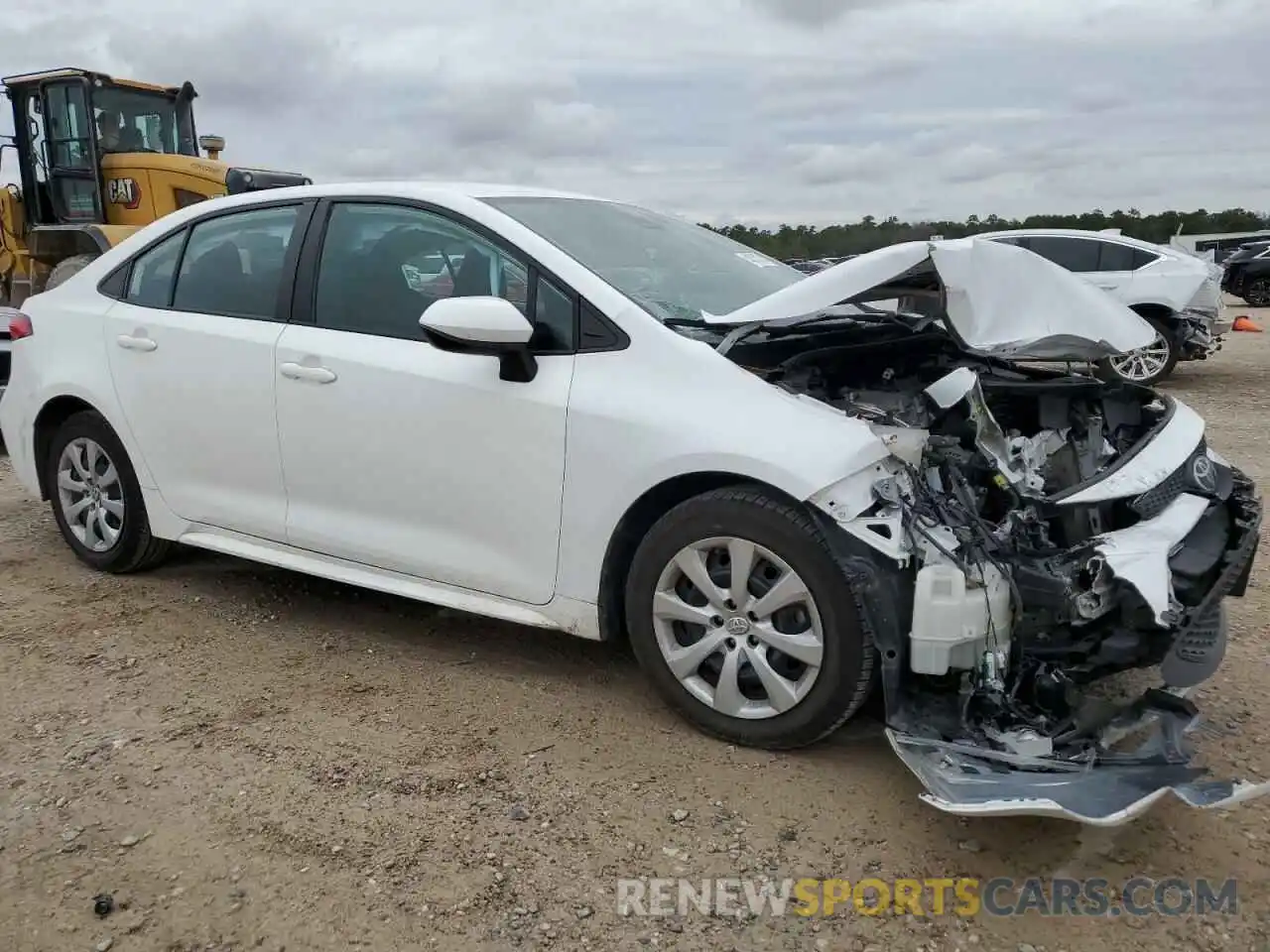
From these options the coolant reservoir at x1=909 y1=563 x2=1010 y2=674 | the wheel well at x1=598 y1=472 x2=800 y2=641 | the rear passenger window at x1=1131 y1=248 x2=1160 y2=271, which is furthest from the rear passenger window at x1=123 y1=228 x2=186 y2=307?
the rear passenger window at x1=1131 y1=248 x2=1160 y2=271

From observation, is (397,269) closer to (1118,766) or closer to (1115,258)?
(1118,766)

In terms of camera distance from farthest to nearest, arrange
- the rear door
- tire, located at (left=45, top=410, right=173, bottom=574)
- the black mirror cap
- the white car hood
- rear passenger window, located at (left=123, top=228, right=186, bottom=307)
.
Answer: the black mirror cap, tire, located at (left=45, top=410, right=173, bottom=574), rear passenger window, located at (left=123, top=228, right=186, bottom=307), the rear door, the white car hood

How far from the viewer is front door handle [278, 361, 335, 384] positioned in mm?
3795

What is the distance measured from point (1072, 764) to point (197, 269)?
3.63 metres

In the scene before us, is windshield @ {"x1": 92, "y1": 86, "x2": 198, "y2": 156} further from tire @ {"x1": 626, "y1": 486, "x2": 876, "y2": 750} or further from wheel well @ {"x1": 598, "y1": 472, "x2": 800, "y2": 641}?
tire @ {"x1": 626, "y1": 486, "x2": 876, "y2": 750}

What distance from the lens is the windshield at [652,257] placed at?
361cm

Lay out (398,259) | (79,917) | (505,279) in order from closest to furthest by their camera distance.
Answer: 1. (79,917)
2. (505,279)
3. (398,259)

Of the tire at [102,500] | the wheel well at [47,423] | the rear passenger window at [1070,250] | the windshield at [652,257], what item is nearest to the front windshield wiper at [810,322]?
the windshield at [652,257]

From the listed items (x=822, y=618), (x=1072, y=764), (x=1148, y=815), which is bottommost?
(x=1148, y=815)

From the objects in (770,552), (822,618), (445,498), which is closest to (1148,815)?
(822,618)

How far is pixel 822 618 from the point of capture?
299 centimetres

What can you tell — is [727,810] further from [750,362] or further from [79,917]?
[79,917]

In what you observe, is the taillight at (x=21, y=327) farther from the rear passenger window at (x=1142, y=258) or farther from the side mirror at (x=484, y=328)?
the rear passenger window at (x=1142, y=258)

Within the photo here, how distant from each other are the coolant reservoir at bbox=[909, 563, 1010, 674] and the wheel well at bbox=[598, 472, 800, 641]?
61 cm
